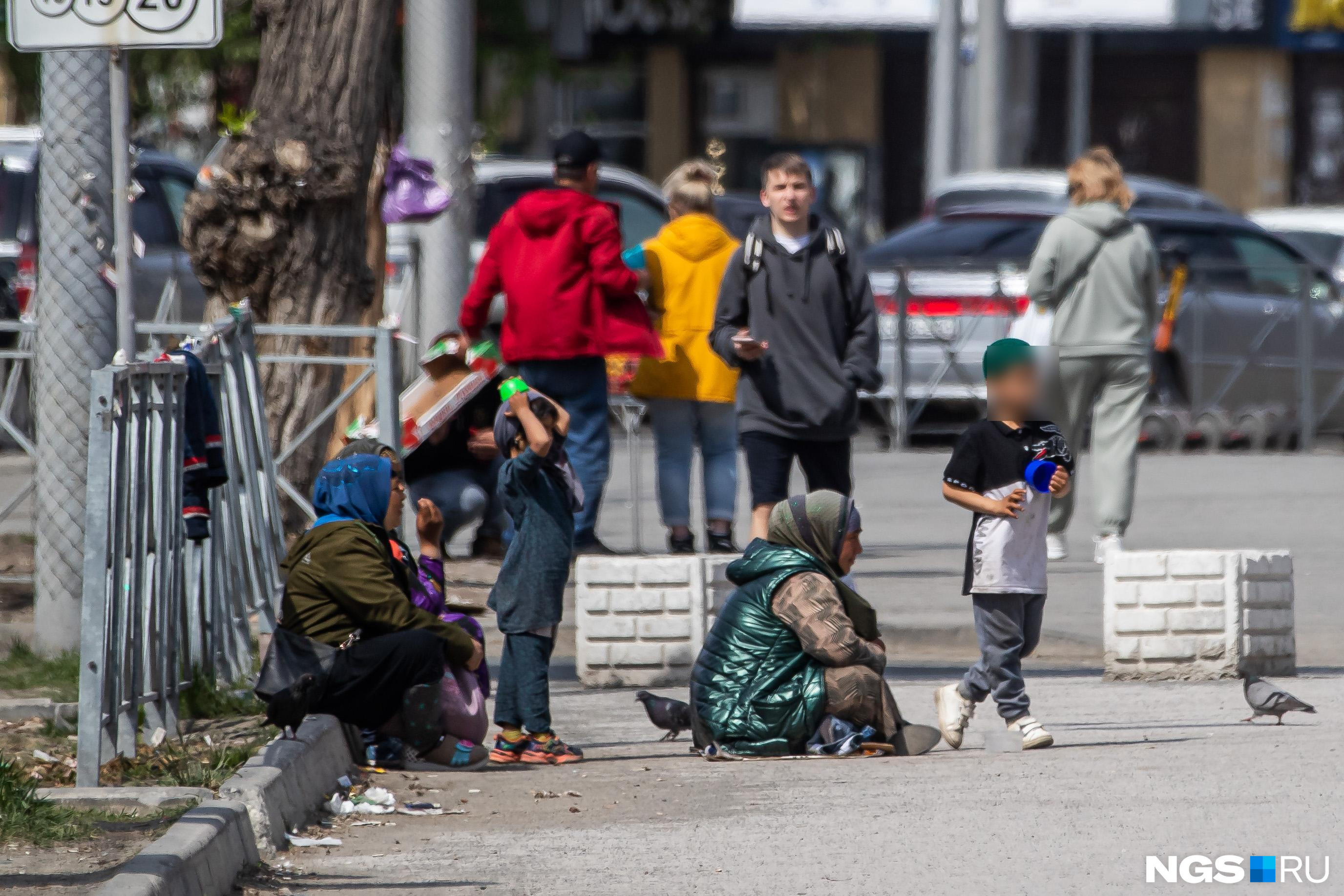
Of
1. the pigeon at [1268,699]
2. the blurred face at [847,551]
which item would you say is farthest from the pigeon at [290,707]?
the pigeon at [1268,699]

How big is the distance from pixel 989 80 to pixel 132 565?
19188 millimetres

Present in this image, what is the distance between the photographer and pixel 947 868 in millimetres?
5047

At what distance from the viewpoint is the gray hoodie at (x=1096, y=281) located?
1011 centimetres

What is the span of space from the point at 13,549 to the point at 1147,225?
8802 mm

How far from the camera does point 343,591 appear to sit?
6160 millimetres

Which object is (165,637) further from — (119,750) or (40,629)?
(40,629)

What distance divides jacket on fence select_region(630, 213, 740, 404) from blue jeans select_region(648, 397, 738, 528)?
0.19 feet

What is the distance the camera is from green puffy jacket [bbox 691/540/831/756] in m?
6.50

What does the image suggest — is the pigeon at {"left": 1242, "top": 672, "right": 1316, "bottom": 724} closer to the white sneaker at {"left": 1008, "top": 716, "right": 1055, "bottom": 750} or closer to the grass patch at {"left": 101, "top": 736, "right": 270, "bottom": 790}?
the white sneaker at {"left": 1008, "top": 716, "right": 1055, "bottom": 750}

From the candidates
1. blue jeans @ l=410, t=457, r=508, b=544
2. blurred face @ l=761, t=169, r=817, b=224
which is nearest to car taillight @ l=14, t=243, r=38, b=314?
blue jeans @ l=410, t=457, r=508, b=544

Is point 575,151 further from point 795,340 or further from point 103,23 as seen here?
point 103,23

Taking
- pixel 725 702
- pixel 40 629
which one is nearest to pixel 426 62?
pixel 40 629

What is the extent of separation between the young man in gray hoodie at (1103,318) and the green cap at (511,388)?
407cm

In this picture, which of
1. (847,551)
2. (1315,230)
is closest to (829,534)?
(847,551)
